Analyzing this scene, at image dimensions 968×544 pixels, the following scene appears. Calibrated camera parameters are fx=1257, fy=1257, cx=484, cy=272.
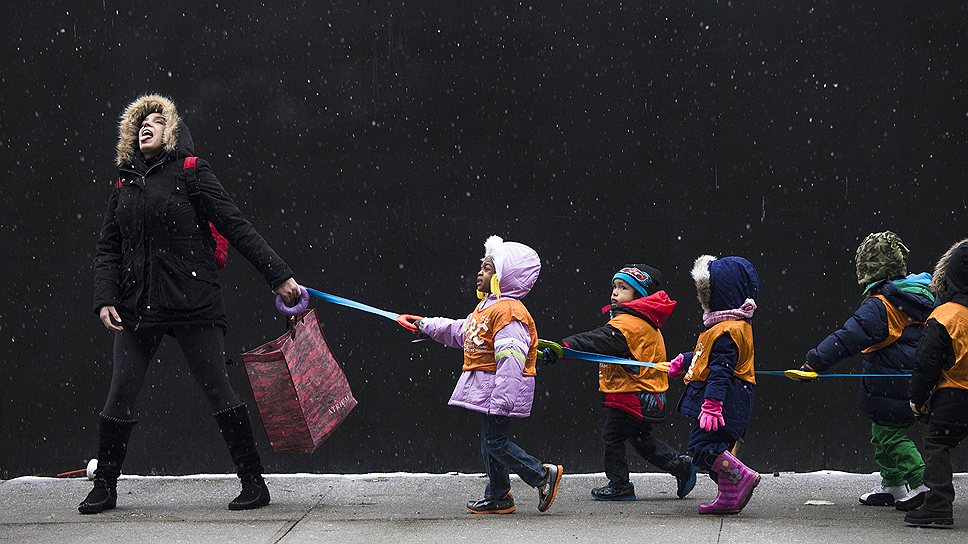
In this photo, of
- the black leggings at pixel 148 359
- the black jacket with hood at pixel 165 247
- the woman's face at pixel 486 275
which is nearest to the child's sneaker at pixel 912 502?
the woman's face at pixel 486 275

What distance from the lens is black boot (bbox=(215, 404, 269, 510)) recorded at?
19.9 feet

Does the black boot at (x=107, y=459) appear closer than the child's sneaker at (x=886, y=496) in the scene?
Yes

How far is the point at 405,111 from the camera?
7.14 meters

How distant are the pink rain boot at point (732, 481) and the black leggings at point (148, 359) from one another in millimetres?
2338

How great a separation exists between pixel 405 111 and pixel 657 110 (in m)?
1.43

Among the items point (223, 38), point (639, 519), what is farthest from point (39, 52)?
point (639, 519)

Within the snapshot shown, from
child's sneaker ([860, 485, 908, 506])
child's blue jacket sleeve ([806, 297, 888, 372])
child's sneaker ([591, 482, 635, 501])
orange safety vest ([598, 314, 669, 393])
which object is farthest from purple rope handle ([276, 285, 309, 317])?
child's sneaker ([860, 485, 908, 506])

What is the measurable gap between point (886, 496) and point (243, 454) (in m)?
3.19

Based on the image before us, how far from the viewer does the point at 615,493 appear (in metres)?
6.49

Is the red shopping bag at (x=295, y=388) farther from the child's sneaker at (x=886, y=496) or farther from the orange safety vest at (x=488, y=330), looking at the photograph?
the child's sneaker at (x=886, y=496)

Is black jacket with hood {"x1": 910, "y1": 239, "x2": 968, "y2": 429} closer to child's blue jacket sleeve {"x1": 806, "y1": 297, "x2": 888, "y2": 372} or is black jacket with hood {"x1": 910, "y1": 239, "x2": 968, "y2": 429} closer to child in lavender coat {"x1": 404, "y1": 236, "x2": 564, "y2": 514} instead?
child's blue jacket sleeve {"x1": 806, "y1": 297, "x2": 888, "y2": 372}

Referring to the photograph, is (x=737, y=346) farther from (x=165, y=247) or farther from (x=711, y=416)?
(x=165, y=247)

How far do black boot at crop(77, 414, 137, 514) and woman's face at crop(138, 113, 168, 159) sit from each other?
4.24ft

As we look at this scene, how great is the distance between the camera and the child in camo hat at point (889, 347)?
6.04 meters
